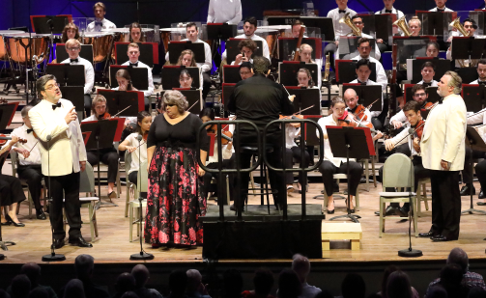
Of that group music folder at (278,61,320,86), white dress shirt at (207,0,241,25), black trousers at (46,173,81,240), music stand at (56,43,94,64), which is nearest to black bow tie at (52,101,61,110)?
black trousers at (46,173,81,240)

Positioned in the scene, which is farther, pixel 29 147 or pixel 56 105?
pixel 29 147

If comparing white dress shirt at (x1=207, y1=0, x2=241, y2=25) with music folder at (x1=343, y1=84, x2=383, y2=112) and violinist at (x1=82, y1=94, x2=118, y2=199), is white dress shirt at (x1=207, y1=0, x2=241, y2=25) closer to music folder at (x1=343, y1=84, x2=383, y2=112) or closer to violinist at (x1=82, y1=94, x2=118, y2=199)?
music folder at (x1=343, y1=84, x2=383, y2=112)

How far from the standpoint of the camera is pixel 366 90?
29.4ft

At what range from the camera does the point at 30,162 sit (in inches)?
308

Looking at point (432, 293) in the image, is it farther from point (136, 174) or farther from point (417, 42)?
point (417, 42)

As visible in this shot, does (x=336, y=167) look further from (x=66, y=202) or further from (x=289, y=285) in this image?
(x=289, y=285)

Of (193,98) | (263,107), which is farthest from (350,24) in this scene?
(263,107)

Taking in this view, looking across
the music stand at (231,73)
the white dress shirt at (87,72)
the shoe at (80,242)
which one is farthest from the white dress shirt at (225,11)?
the shoe at (80,242)

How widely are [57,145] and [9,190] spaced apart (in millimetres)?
1365

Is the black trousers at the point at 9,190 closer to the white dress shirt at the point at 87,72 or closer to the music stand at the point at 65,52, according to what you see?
the white dress shirt at the point at 87,72

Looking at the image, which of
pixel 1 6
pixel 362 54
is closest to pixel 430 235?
pixel 362 54

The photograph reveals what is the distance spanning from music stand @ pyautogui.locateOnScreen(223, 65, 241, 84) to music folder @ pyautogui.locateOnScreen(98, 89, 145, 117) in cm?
112

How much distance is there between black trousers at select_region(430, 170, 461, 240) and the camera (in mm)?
6523

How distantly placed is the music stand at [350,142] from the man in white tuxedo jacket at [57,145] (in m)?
2.43
